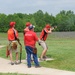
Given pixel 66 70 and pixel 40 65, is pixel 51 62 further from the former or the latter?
pixel 66 70

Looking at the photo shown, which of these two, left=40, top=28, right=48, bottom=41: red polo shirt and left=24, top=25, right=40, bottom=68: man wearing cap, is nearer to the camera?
left=24, top=25, right=40, bottom=68: man wearing cap

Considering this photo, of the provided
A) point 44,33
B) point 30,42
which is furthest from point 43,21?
point 30,42

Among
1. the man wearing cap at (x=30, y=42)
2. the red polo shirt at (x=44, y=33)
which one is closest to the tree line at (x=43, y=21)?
the red polo shirt at (x=44, y=33)

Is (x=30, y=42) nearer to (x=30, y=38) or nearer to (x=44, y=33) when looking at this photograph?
(x=30, y=38)

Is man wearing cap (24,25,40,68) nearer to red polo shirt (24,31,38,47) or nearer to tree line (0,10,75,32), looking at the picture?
red polo shirt (24,31,38,47)

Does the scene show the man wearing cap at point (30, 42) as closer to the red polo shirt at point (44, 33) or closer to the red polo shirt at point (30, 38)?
the red polo shirt at point (30, 38)

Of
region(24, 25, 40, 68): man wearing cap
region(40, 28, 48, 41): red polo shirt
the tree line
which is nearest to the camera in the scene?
region(24, 25, 40, 68): man wearing cap

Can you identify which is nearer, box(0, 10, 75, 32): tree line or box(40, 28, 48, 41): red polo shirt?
box(40, 28, 48, 41): red polo shirt

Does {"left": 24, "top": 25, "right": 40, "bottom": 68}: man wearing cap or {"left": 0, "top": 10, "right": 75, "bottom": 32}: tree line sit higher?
{"left": 24, "top": 25, "right": 40, "bottom": 68}: man wearing cap

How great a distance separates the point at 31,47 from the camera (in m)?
13.8

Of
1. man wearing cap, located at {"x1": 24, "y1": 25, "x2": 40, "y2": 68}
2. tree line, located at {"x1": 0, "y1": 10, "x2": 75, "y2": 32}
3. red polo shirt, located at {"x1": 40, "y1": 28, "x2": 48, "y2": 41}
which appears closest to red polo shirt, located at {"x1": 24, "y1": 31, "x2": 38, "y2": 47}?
man wearing cap, located at {"x1": 24, "y1": 25, "x2": 40, "y2": 68}

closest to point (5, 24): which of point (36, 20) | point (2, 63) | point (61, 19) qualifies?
point (36, 20)

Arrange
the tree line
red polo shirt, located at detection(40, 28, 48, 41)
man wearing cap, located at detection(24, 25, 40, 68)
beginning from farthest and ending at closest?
the tree line < red polo shirt, located at detection(40, 28, 48, 41) < man wearing cap, located at detection(24, 25, 40, 68)

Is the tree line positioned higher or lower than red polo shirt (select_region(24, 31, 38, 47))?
lower
